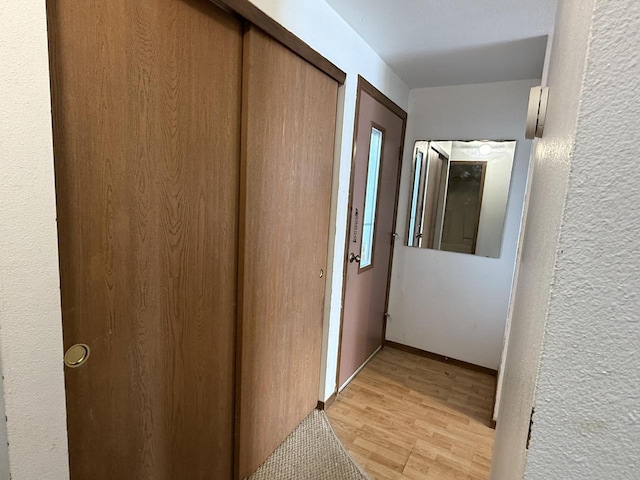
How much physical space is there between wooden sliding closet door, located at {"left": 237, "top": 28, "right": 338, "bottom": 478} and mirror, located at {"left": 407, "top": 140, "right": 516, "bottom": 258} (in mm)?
1168

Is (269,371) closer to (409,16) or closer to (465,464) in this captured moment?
(465,464)

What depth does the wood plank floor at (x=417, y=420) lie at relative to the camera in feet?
5.68

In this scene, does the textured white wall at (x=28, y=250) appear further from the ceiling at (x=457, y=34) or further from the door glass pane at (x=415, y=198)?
the door glass pane at (x=415, y=198)

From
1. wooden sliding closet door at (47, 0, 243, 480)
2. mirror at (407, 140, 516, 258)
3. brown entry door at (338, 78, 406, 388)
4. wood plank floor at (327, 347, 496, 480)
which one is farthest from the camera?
mirror at (407, 140, 516, 258)

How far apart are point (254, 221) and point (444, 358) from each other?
7.29 ft

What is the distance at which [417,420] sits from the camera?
2066 millimetres

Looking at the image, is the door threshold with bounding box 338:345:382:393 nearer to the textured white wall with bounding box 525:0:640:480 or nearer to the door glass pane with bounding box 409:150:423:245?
the door glass pane with bounding box 409:150:423:245

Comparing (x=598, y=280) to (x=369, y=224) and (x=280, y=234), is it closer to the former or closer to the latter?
(x=280, y=234)

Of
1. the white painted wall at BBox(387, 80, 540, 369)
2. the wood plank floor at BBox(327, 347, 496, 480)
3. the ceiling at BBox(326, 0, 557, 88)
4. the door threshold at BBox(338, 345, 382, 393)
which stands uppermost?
the ceiling at BBox(326, 0, 557, 88)

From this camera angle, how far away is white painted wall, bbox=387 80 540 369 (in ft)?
7.93

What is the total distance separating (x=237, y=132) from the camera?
127 cm

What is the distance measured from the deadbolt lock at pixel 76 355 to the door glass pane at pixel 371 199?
172 centimetres

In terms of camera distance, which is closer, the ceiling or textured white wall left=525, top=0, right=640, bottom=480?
textured white wall left=525, top=0, right=640, bottom=480

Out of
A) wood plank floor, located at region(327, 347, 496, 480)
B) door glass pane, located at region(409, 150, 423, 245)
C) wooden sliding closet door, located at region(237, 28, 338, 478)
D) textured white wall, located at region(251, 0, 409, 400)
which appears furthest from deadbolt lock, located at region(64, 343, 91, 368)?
door glass pane, located at region(409, 150, 423, 245)
